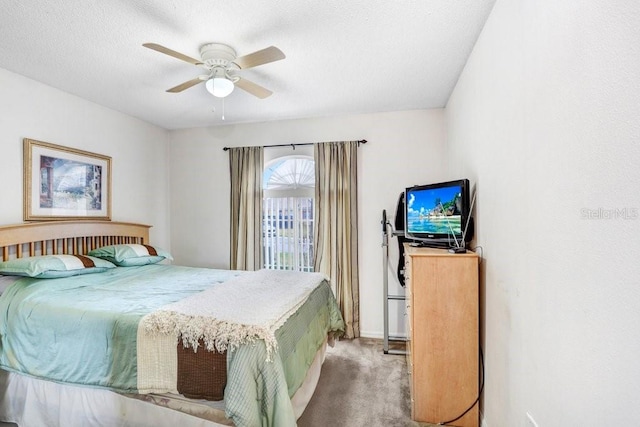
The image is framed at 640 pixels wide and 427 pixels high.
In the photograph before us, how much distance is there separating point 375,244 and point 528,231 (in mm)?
2330

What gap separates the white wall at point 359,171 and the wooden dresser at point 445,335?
1.53 meters

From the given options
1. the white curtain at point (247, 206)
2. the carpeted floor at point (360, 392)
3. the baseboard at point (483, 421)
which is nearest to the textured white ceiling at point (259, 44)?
the white curtain at point (247, 206)

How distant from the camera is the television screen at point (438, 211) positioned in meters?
2.10

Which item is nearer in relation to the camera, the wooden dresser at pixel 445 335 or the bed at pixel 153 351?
the bed at pixel 153 351

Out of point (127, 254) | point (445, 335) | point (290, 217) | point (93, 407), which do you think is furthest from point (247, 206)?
point (445, 335)

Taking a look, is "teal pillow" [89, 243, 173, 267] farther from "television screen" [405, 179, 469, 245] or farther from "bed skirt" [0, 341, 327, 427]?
"television screen" [405, 179, 469, 245]

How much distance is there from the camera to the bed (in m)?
1.48

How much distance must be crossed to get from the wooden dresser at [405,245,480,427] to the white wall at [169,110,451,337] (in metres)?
1.53

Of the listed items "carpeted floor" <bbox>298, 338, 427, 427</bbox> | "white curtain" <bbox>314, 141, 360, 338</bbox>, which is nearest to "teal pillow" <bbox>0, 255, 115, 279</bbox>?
"carpeted floor" <bbox>298, 338, 427, 427</bbox>

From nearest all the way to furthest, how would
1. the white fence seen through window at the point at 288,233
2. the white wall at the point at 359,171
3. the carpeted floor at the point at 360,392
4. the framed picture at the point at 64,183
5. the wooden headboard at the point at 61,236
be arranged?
1. the carpeted floor at the point at 360,392
2. the wooden headboard at the point at 61,236
3. the framed picture at the point at 64,183
4. the white wall at the point at 359,171
5. the white fence seen through window at the point at 288,233

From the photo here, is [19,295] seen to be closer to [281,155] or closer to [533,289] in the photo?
[281,155]

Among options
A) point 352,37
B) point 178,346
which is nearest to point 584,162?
point 352,37

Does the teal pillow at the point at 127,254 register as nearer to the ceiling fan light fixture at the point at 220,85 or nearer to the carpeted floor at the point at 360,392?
the ceiling fan light fixture at the point at 220,85

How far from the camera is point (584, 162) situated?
90cm
